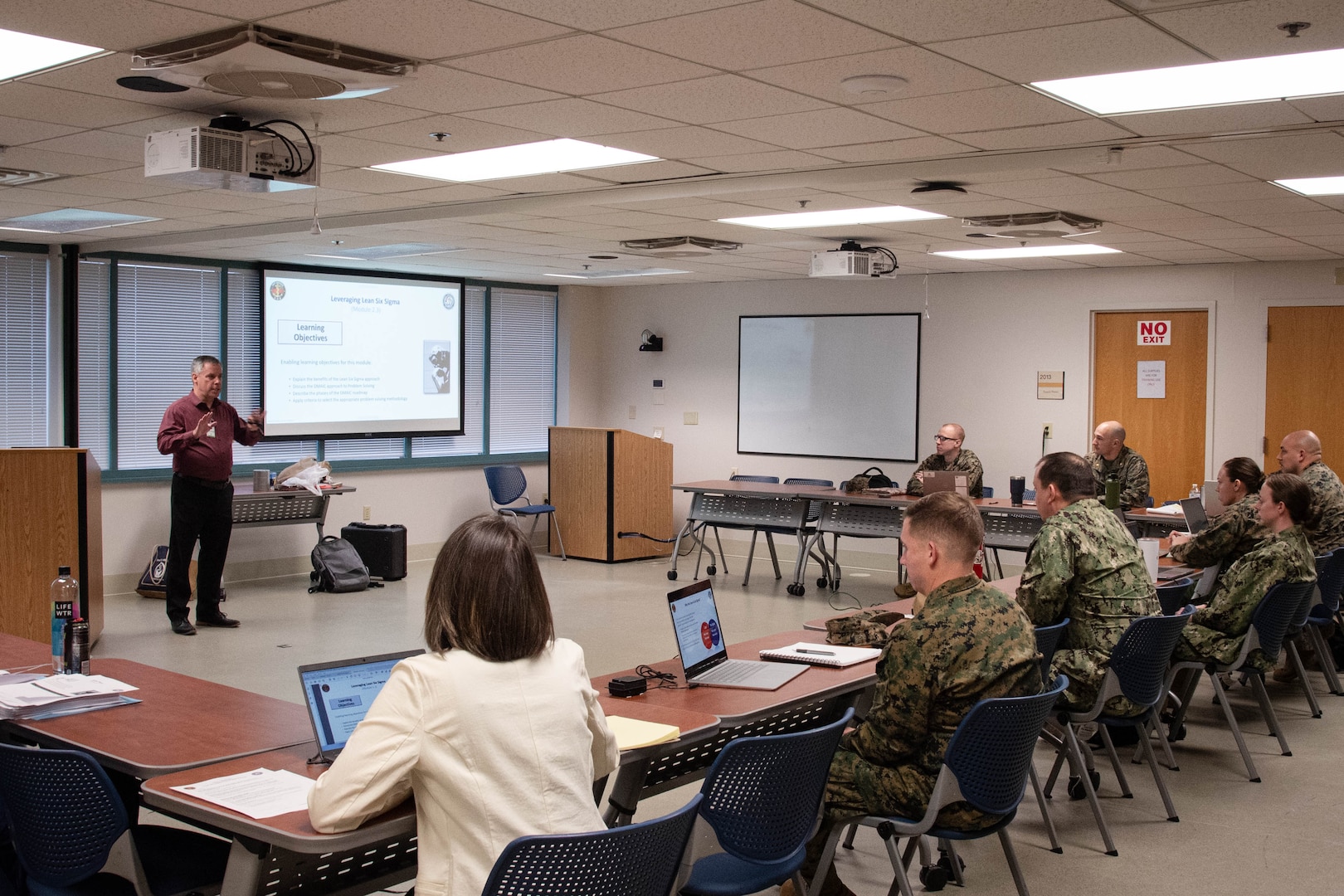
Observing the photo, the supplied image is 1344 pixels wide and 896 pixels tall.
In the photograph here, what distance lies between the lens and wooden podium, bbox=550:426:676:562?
11.0 m

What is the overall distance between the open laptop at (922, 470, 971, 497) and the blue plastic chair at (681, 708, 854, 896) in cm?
586

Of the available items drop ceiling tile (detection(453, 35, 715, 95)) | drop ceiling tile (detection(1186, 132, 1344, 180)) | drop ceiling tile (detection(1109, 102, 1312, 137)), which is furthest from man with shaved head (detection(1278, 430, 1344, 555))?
drop ceiling tile (detection(453, 35, 715, 95))

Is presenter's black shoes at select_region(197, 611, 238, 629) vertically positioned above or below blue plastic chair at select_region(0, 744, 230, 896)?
below

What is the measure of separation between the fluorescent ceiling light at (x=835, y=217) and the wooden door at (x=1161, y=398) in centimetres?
355

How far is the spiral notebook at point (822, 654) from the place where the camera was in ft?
12.3

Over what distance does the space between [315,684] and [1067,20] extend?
2542 mm

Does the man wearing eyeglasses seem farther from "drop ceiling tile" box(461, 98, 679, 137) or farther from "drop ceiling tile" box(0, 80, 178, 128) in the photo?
"drop ceiling tile" box(0, 80, 178, 128)

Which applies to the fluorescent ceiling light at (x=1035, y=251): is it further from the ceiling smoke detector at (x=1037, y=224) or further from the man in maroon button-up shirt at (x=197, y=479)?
the man in maroon button-up shirt at (x=197, y=479)

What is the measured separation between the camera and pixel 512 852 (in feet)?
6.48

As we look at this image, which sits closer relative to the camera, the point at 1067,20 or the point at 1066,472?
the point at 1067,20

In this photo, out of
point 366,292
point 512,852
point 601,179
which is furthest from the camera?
point 366,292

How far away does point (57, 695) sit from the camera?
312 cm

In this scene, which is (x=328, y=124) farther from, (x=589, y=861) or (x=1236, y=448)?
(x=1236, y=448)

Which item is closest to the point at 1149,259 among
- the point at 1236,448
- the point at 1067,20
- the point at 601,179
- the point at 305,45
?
the point at 1236,448
